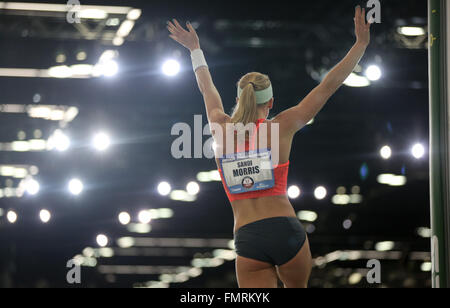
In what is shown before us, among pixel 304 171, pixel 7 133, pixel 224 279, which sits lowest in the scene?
pixel 224 279

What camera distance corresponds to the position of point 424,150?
5605 millimetres

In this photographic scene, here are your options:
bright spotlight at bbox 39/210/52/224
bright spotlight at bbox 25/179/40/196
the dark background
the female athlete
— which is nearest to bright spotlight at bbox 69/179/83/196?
the dark background

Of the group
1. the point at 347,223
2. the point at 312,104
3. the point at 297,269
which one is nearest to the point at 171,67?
the point at 312,104

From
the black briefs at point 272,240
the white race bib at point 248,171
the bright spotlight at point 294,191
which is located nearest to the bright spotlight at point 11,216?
the bright spotlight at point 294,191

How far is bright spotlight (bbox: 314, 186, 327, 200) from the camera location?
914 cm

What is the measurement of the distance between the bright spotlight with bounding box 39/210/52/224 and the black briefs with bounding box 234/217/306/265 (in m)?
6.05

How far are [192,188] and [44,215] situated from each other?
2.28 m

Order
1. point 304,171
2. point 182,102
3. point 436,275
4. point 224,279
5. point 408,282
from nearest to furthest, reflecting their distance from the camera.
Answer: point 436,275, point 182,102, point 304,171, point 408,282, point 224,279

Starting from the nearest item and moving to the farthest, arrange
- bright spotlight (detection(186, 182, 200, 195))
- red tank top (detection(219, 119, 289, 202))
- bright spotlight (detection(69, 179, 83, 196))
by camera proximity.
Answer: red tank top (detection(219, 119, 289, 202)) < bright spotlight (detection(69, 179, 83, 196)) < bright spotlight (detection(186, 182, 200, 195))

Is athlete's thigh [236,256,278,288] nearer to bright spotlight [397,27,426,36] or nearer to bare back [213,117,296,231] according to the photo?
bare back [213,117,296,231]
